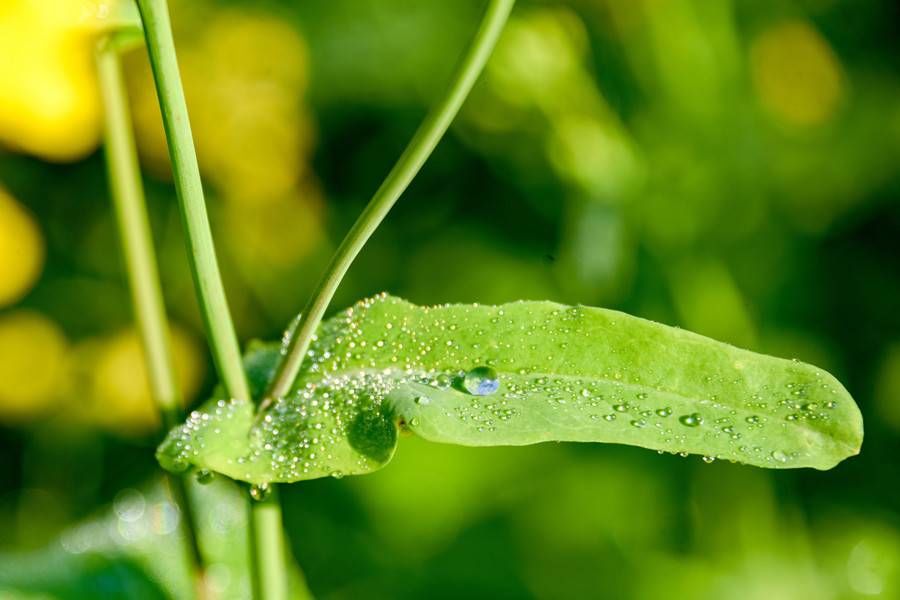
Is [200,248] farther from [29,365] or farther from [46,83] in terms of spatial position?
[29,365]

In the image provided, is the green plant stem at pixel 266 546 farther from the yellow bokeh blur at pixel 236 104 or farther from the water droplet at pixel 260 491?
the yellow bokeh blur at pixel 236 104

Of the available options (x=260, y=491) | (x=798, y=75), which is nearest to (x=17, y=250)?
(x=260, y=491)

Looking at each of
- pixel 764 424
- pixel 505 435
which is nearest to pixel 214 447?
pixel 505 435

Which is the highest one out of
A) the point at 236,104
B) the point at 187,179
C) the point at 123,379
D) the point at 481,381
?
the point at 187,179

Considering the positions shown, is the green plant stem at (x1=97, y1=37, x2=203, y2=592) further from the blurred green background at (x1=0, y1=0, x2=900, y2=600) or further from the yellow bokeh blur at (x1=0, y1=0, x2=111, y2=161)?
the blurred green background at (x1=0, y1=0, x2=900, y2=600)

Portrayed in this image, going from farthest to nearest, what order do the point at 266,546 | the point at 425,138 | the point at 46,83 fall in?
the point at 46,83
the point at 266,546
the point at 425,138

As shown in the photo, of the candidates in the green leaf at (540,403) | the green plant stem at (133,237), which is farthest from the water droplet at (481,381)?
the green plant stem at (133,237)

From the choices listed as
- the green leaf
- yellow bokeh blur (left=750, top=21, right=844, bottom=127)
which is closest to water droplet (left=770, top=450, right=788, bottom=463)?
the green leaf

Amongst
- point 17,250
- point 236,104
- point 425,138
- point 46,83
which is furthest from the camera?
point 236,104
